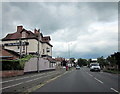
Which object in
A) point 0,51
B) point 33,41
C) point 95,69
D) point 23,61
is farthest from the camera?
point 33,41

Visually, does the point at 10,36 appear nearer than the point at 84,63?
Yes

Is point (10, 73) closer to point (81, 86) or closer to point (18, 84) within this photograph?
point (18, 84)

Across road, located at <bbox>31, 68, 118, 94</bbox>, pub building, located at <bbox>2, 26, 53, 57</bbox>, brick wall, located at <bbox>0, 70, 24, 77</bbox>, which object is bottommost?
road, located at <bbox>31, 68, 118, 94</bbox>

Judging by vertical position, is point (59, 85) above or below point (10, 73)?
below

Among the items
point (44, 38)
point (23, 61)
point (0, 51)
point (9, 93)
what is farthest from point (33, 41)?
point (9, 93)

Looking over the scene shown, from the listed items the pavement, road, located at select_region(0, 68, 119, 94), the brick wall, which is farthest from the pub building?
road, located at select_region(0, 68, 119, 94)

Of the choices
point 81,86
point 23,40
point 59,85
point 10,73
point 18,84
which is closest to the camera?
point 81,86

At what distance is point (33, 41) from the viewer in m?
63.2

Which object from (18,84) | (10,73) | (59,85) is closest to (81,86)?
(59,85)

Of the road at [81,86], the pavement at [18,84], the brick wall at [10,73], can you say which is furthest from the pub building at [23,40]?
the road at [81,86]

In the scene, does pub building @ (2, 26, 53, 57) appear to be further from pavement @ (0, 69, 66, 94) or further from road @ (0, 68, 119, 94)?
road @ (0, 68, 119, 94)

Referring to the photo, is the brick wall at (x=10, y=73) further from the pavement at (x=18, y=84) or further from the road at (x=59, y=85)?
the road at (x=59, y=85)

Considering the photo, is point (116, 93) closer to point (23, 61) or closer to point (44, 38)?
point (23, 61)

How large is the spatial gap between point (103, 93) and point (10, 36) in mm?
60056
